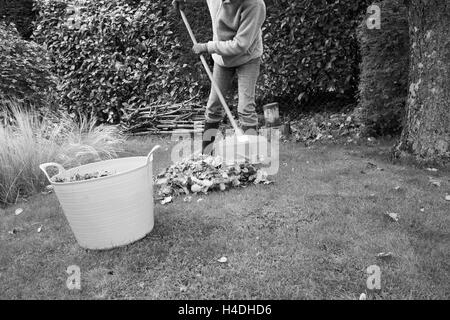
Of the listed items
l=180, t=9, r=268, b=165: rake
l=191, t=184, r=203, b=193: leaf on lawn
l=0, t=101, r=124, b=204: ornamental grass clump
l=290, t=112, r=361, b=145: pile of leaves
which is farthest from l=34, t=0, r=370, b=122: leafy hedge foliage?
l=191, t=184, r=203, b=193: leaf on lawn

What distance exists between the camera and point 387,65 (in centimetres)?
473

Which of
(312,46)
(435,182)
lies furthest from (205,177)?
(312,46)

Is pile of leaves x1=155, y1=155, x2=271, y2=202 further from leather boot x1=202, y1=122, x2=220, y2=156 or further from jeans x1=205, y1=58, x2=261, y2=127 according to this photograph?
jeans x1=205, y1=58, x2=261, y2=127

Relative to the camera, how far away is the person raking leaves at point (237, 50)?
3.71m

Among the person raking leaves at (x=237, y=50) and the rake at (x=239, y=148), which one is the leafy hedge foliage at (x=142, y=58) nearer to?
the person raking leaves at (x=237, y=50)

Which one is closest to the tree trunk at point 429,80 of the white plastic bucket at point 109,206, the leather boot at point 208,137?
the leather boot at point 208,137

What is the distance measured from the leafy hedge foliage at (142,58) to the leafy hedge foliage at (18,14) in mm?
2970

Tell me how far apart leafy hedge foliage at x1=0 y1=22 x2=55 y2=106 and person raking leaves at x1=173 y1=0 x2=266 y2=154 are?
8.43 ft

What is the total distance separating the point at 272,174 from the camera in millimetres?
3963

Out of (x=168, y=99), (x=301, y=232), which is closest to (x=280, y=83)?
(x=168, y=99)

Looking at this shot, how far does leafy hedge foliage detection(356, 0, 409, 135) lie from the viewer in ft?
15.4

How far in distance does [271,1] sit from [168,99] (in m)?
2.32

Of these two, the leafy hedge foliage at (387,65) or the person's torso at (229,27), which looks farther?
the leafy hedge foliage at (387,65)
